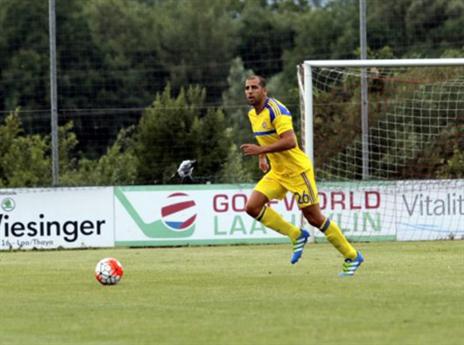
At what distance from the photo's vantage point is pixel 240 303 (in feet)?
38.4

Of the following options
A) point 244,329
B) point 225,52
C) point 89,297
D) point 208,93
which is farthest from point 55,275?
point 225,52

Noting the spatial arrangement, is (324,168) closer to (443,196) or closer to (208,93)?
(443,196)

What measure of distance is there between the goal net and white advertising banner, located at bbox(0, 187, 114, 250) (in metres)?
4.44

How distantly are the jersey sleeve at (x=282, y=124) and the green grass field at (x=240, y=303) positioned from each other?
5.72 ft

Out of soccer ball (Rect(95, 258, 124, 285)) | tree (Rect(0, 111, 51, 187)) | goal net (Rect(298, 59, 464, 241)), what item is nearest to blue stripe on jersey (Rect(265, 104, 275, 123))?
soccer ball (Rect(95, 258, 124, 285))

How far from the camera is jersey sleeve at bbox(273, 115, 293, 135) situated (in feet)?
48.4

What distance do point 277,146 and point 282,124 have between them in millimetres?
344

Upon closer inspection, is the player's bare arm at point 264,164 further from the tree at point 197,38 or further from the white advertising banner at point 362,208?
the tree at point 197,38

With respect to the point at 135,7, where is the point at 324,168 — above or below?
below

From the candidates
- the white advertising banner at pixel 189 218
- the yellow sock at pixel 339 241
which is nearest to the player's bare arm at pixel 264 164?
the yellow sock at pixel 339 241

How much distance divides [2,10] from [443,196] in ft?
77.8

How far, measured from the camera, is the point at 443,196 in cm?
2570

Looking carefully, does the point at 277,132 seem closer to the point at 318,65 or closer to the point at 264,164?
the point at 264,164

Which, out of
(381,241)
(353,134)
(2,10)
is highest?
(2,10)
